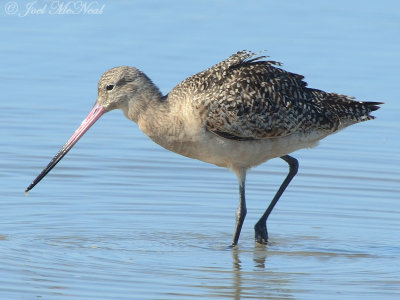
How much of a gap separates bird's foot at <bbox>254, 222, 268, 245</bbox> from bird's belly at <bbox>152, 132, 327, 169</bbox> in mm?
482

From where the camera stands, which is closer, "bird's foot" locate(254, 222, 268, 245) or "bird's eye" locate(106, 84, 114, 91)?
"bird's eye" locate(106, 84, 114, 91)

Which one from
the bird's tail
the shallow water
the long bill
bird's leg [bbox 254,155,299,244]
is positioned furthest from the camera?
the bird's tail

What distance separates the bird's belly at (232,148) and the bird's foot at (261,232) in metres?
0.48

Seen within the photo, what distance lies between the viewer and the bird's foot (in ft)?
32.2

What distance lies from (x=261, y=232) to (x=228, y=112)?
104cm

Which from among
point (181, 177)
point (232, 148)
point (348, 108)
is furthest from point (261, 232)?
point (181, 177)

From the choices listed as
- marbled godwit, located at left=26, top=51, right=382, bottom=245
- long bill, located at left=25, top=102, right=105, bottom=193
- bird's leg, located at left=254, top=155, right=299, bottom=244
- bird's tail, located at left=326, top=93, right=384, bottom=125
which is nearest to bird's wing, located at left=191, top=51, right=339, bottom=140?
marbled godwit, located at left=26, top=51, right=382, bottom=245

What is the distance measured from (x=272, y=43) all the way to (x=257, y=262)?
633cm

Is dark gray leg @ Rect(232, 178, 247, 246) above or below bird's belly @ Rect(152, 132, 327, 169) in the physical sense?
below

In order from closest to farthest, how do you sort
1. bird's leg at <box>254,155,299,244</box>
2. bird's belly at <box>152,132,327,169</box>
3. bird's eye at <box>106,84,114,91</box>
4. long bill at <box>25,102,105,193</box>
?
bird's belly at <box>152,132,327,169</box>, bird's eye at <box>106,84,114,91</box>, long bill at <box>25,102,105,193</box>, bird's leg at <box>254,155,299,244</box>

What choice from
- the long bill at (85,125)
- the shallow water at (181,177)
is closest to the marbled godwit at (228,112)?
the long bill at (85,125)

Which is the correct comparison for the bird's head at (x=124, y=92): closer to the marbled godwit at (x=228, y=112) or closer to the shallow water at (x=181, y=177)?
the marbled godwit at (x=228, y=112)

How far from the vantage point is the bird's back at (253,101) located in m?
9.57

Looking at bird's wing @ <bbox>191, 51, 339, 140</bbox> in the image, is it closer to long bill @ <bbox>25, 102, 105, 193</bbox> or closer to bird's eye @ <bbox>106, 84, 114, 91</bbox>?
bird's eye @ <bbox>106, 84, 114, 91</bbox>
